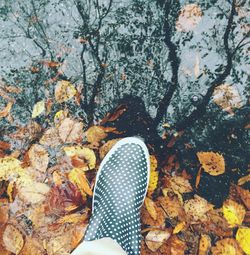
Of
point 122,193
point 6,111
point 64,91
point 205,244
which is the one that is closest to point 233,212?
point 205,244

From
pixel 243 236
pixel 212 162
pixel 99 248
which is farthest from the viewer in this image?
pixel 212 162

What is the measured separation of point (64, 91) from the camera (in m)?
1.94

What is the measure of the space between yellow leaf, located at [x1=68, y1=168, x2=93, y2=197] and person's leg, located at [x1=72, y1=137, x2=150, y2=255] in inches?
2.7

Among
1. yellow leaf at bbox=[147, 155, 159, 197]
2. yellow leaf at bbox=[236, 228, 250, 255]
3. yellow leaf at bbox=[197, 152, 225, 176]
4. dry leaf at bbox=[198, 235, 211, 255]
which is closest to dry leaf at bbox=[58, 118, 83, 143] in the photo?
yellow leaf at bbox=[147, 155, 159, 197]

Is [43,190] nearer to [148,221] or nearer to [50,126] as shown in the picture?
[50,126]

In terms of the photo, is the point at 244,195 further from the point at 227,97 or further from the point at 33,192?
the point at 33,192

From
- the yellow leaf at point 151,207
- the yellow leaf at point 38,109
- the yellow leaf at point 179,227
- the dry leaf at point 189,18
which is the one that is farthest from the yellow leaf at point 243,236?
the yellow leaf at point 38,109

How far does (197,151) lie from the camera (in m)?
1.89

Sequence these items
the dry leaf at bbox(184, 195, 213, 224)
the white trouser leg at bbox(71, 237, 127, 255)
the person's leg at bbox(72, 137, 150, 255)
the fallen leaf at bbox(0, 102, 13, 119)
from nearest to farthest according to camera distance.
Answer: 1. the white trouser leg at bbox(71, 237, 127, 255)
2. the person's leg at bbox(72, 137, 150, 255)
3. the dry leaf at bbox(184, 195, 213, 224)
4. the fallen leaf at bbox(0, 102, 13, 119)

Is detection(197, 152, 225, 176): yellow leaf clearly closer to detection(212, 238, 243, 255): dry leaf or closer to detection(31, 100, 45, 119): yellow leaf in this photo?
detection(212, 238, 243, 255): dry leaf

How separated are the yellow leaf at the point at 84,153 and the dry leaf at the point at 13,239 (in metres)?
0.43

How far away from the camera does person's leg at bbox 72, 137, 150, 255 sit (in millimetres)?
1722

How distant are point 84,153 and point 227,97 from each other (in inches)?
28.4

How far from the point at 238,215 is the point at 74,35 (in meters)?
1.14
